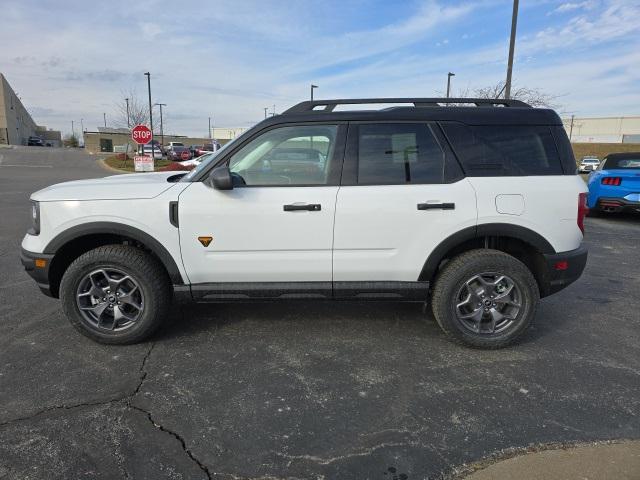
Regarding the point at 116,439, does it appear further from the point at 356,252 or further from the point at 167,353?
the point at 356,252

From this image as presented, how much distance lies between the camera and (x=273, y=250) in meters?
3.53

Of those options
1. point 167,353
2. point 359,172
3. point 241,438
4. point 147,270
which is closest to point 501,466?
point 241,438

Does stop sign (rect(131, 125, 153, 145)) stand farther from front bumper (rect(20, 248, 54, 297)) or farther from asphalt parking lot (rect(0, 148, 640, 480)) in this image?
front bumper (rect(20, 248, 54, 297))

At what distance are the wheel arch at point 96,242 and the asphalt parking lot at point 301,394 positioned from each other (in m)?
0.60

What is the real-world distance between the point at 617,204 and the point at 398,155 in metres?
8.43

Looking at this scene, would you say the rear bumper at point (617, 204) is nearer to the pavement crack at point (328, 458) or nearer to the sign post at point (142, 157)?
the pavement crack at point (328, 458)

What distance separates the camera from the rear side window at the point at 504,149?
3557 mm

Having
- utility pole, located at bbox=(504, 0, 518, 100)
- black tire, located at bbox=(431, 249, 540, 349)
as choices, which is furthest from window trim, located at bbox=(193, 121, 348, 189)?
utility pole, located at bbox=(504, 0, 518, 100)

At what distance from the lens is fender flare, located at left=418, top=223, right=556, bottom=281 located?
3.54 m

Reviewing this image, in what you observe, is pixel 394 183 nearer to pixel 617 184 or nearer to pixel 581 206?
pixel 581 206

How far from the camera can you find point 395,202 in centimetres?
348

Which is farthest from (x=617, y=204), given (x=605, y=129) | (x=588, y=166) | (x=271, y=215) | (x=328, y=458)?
(x=605, y=129)

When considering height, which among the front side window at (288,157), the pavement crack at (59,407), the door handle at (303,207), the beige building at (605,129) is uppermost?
the beige building at (605,129)

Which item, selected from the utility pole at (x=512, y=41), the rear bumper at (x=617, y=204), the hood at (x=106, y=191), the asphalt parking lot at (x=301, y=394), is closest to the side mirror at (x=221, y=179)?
the hood at (x=106, y=191)
